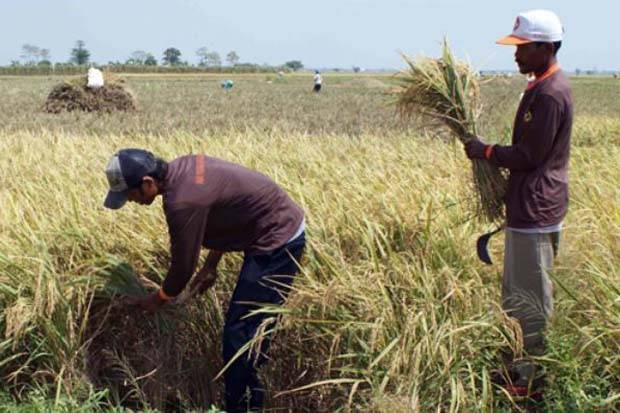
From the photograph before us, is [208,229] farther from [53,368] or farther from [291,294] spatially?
[53,368]

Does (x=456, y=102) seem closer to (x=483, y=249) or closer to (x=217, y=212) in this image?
(x=483, y=249)

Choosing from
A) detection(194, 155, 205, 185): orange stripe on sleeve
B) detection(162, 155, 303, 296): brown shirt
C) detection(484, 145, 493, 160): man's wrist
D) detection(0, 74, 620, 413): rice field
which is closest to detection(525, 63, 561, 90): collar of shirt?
detection(484, 145, 493, 160): man's wrist

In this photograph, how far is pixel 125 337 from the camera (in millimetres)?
3826

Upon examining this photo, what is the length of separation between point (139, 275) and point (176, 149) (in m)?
3.16

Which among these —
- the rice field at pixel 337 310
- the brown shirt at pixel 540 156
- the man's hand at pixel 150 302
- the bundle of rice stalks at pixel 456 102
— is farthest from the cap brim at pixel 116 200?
the brown shirt at pixel 540 156

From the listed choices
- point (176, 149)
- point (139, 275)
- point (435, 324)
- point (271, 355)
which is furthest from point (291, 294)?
point (176, 149)

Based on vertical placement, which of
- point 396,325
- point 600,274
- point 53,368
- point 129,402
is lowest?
point 129,402

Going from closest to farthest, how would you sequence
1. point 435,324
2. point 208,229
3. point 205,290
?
point 435,324, point 208,229, point 205,290

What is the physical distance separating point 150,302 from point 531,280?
1781 mm

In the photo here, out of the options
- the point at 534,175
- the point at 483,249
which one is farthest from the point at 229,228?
the point at 534,175

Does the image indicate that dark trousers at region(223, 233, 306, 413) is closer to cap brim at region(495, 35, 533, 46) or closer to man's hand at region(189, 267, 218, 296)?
man's hand at region(189, 267, 218, 296)

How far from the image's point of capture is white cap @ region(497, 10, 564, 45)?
3146 millimetres

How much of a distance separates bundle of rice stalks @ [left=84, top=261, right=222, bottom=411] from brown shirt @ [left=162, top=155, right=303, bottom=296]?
0.52 m

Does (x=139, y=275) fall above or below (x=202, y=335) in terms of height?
above
